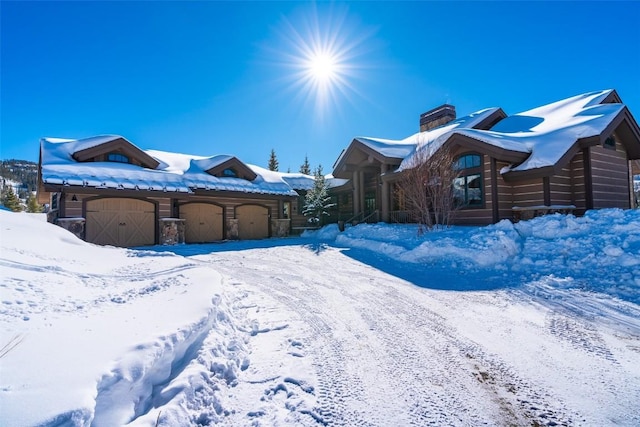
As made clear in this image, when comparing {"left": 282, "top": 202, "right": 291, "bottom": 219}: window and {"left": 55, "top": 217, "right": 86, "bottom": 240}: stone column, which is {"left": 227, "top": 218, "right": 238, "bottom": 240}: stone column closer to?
{"left": 282, "top": 202, "right": 291, "bottom": 219}: window

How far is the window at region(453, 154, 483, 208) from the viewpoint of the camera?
1335cm

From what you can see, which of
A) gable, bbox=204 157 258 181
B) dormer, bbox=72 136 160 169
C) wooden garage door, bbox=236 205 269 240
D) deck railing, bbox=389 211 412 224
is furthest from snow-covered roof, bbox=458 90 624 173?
dormer, bbox=72 136 160 169

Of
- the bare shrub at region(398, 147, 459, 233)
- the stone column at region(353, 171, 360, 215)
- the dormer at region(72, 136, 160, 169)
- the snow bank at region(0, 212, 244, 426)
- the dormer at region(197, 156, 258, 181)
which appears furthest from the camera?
the stone column at region(353, 171, 360, 215)

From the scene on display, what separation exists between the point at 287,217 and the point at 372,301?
53.1 ft

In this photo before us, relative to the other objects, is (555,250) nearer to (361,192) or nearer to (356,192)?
(361,192)

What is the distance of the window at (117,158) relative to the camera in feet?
53.2

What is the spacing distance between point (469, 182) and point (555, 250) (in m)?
6.52

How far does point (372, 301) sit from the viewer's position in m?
5.70

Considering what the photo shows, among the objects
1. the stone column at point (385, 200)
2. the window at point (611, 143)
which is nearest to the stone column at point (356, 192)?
the stone column at point (385, 200)

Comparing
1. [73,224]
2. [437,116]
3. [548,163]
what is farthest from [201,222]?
[437,116]

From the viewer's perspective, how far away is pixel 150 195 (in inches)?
592

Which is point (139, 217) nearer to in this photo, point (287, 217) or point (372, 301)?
point (287, 217)

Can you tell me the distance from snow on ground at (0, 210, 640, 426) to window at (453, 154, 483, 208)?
622 centimetres

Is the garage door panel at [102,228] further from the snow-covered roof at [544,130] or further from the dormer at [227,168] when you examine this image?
the snow-covered roof at [544,130]
